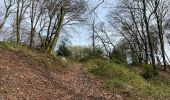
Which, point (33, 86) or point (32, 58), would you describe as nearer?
point (33, 86)

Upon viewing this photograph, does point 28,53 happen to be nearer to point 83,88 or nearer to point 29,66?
point 29,66

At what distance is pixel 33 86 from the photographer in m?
12.7

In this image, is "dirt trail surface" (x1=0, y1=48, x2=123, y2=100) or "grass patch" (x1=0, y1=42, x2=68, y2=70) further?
"grass patch" (x1=0, y1=42, x2=68, y2=70)

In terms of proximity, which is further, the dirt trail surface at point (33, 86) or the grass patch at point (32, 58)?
the grass patch at point (32, 58)

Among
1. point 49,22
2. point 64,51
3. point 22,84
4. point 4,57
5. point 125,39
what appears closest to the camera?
point 22,84

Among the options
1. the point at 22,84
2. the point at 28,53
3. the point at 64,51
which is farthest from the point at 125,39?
the point at 22,84

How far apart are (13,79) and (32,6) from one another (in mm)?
22060

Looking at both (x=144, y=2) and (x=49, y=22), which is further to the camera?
(x=49, y=22)

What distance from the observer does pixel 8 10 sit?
3994 centimetres

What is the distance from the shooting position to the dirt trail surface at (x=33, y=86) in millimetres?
11391

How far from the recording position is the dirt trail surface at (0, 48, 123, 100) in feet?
37.4

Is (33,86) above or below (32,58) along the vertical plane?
below

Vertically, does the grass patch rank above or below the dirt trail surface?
above

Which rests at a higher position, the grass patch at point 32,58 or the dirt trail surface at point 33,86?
the grass patch at point 32,58
